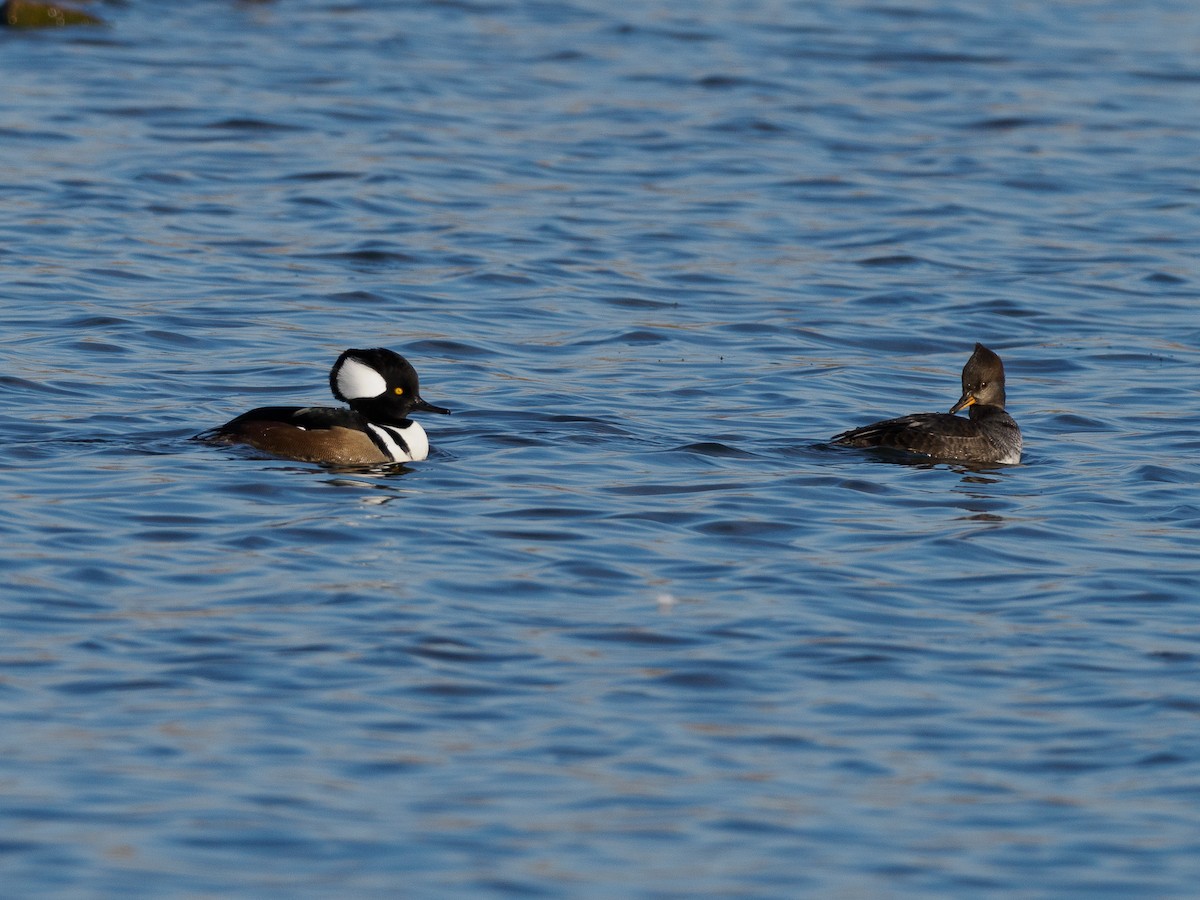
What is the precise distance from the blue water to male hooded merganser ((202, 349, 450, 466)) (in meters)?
0.17

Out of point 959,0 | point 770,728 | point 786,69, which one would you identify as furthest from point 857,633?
point 959,0

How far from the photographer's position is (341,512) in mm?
11047

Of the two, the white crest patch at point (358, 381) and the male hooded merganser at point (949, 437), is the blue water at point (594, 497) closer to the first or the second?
the male hooded merganser at point (949, 437)

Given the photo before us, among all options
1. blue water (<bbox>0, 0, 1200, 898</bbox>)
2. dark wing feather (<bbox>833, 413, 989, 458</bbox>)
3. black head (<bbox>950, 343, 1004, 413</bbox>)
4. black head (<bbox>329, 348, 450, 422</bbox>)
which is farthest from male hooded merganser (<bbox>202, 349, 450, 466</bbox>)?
black head (<bbox>950, 343, 1004, 413</bbox>)

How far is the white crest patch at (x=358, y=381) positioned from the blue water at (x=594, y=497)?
22.2 inches

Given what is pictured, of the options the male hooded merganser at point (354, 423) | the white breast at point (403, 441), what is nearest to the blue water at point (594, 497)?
the male hooded merganser at point (354, 423)

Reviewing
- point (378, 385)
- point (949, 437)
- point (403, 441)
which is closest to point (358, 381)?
point (378, 385)

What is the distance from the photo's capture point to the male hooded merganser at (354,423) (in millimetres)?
11859

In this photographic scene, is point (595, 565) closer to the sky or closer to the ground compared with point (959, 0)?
closer to the ground

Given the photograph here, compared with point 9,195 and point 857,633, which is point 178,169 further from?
point 857,633

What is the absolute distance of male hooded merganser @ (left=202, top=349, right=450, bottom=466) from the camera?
467 inches

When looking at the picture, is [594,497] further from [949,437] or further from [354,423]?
[949,437]

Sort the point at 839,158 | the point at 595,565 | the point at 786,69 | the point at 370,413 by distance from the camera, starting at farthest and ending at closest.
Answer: the point at 786,69 → the point at 839,158 → the point at 370,413 → the point at 595,565

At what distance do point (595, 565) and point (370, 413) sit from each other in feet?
8.76
